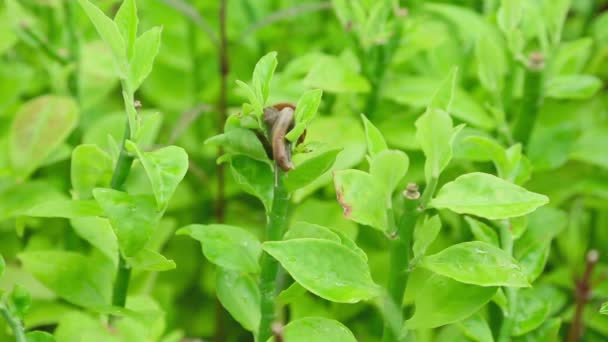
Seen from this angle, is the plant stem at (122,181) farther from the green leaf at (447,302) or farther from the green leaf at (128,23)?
the green leaf at (447,302)

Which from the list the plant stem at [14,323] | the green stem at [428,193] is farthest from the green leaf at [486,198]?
the plant stem at [14,323]

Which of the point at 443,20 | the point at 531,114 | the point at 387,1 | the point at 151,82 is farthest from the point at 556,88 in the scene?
the point at 151,82

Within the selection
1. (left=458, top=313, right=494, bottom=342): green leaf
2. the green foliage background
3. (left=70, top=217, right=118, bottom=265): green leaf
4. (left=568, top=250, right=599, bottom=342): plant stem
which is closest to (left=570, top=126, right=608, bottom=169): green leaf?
the green foliage background

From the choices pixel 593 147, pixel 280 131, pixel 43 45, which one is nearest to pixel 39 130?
pixel 43 45

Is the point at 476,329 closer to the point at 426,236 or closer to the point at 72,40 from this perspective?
the point at 426,236

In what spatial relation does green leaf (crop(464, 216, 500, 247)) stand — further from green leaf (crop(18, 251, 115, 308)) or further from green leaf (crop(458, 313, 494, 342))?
green leaf (crop(18, 251, 115, 308))

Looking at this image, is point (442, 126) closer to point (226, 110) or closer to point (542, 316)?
point (542, 316)
